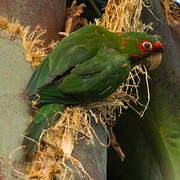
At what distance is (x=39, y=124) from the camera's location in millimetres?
1535

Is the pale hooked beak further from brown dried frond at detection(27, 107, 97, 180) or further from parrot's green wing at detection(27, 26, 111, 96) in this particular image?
brown dried frond at detection(27, 107, 97, 180)

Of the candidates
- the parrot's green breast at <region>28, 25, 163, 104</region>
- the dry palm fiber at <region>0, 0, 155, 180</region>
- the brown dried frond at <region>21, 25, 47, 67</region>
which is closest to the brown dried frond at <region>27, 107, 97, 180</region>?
the dry palm fiber at <region>0, 0, 155, 180</region>

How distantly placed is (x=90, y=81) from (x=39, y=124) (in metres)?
0.31

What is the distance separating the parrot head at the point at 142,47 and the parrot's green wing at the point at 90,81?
80 millimetres

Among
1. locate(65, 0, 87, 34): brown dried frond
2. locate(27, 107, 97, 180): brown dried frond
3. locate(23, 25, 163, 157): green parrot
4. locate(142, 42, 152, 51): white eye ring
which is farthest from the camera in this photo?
locate(65, 0, 87, 34): brown dried frond

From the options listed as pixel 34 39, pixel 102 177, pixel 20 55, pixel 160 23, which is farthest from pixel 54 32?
pixel 102 177

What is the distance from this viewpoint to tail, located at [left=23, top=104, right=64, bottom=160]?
1501 millimetres

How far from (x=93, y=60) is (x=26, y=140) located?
18.9 inches

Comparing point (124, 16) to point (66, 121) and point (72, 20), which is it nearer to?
point (72, 20)

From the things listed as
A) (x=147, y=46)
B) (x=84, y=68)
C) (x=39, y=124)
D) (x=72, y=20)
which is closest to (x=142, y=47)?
(x=147, y=46)

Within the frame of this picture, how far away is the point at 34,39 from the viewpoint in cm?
182

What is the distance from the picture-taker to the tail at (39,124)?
59.1 inches

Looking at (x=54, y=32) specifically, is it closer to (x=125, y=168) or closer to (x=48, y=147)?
(x=48, y=147)

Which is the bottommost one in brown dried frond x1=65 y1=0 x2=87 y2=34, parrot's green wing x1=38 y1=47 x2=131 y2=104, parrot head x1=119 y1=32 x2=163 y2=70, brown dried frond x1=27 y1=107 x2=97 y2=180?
brown dried frond x1=27 y1=107 x2=97 y2=180
